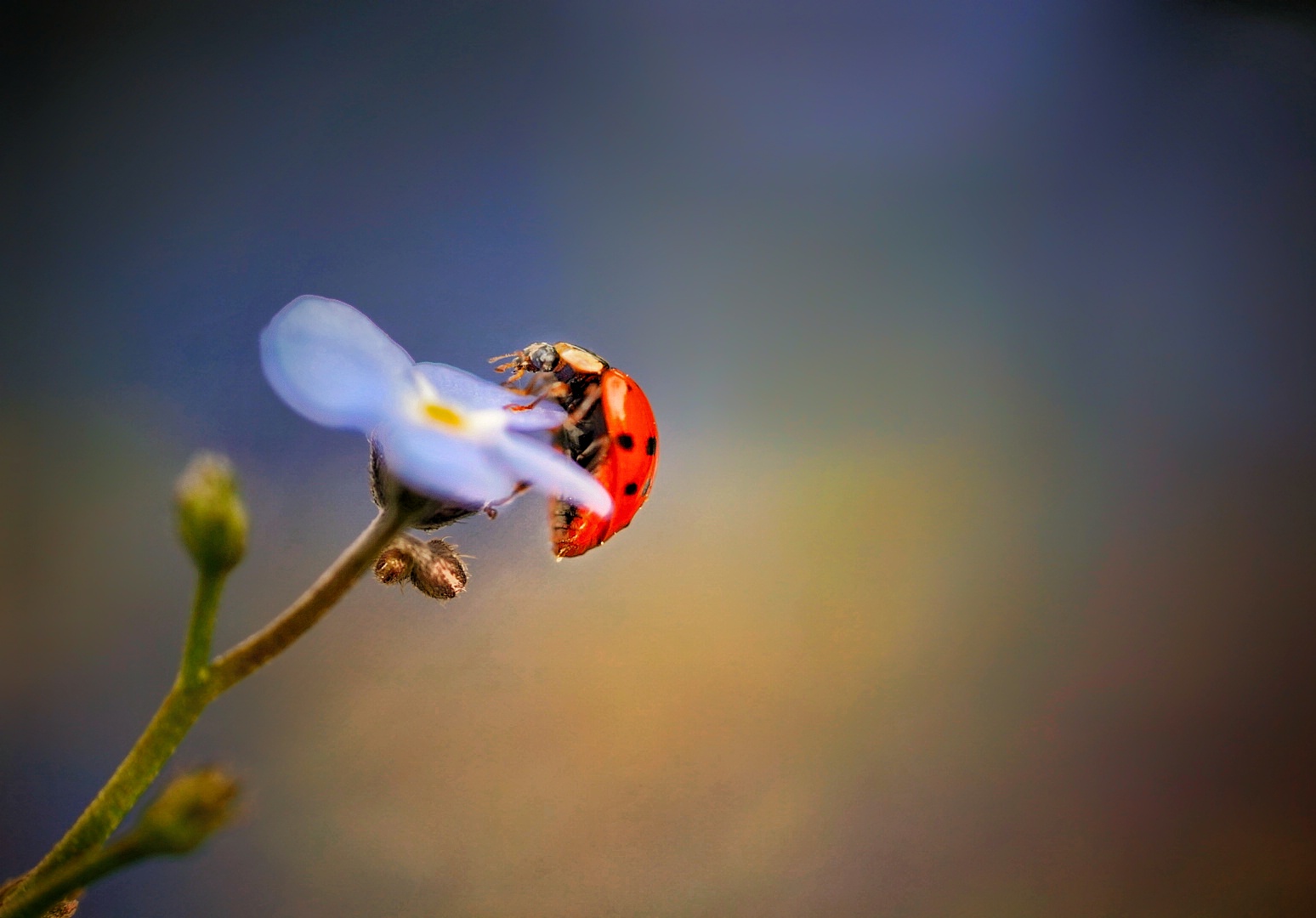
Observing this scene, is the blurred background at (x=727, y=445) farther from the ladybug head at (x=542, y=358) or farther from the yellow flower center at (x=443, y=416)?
the yellow flower center at (x=443, y=416)

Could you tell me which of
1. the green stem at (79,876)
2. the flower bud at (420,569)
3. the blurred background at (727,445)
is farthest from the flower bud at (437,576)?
the blurred background at (727,445)

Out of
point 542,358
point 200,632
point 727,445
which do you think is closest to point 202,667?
point 200,632

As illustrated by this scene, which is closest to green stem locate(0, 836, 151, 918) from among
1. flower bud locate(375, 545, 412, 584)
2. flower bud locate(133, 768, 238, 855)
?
flower bud locate(133, 768, 238, 855)

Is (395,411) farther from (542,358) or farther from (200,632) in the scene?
(542,358)

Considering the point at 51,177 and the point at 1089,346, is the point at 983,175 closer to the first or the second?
the point at 1089,346

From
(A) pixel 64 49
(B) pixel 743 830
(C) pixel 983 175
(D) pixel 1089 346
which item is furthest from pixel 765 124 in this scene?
(B) pixel 743 830

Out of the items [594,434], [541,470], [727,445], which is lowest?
[541,470]
